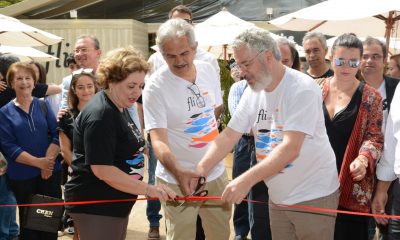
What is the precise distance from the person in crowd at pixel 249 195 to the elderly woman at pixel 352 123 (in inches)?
30.6

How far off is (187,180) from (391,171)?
4.45ft

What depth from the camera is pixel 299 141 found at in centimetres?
301

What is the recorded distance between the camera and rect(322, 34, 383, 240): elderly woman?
11.5 ft

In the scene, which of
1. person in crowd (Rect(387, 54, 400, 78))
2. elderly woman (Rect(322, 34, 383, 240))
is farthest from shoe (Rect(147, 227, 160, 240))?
person in crowd (Rect(387, 54, 400, 78))

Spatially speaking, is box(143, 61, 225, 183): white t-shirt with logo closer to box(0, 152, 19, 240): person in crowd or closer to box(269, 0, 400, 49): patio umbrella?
box(0, 152, 19, 240): person in crowd

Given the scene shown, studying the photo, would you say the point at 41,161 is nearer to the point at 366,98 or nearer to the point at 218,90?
the point at 218,90

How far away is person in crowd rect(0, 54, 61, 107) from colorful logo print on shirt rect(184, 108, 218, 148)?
2220mm

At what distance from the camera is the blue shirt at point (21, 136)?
4945 millimetres

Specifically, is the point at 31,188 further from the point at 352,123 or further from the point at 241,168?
the point at 352,123

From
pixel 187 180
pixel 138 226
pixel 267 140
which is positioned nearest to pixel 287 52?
pixel 267 140

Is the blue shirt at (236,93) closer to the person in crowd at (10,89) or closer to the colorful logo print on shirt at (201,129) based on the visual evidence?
the colorful logo print on shirt at (201,129)

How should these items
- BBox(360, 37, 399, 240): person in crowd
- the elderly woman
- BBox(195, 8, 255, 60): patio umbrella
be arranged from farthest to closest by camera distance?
BBox(195, 8, 255, 60): patio umbrella < BBox(360, 37, 399, 240): person in crowd < the elderly woman

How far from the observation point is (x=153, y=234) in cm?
570

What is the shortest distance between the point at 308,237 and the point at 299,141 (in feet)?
2.27
